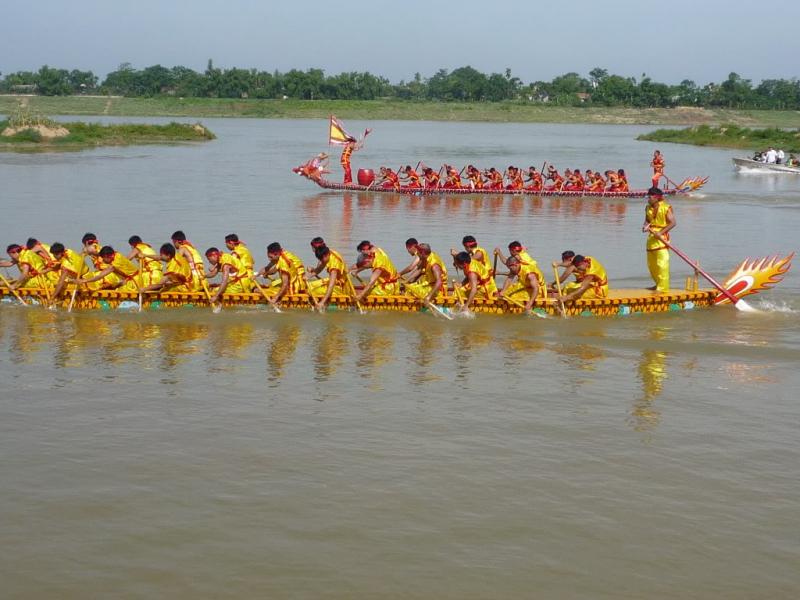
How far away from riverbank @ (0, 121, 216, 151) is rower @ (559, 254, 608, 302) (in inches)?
1539

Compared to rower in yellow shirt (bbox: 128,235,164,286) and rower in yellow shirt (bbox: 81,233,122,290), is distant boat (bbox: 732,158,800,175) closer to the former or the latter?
rower in yellow shirt (bbox: 128,235,164,286)

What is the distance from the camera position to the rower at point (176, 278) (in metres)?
13.9

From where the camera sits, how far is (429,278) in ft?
44.8

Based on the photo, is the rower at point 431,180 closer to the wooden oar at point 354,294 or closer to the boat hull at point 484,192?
the boat hull at point 484,192

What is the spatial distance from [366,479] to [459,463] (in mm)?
851

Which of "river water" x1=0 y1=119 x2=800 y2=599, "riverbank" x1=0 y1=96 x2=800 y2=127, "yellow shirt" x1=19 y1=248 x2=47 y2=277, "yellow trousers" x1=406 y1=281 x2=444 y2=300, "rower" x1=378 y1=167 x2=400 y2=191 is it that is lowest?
"river water" x1=0 y1=119 x2=800 y2=599

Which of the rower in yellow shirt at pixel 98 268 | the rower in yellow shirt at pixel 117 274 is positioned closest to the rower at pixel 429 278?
the rower in yellow shirt at pixel 117 274

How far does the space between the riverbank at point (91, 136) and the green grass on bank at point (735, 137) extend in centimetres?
3021

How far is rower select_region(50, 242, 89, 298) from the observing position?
1378 cm

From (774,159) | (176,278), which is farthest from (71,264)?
(774,159)

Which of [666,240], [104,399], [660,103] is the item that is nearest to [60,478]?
[104,399]

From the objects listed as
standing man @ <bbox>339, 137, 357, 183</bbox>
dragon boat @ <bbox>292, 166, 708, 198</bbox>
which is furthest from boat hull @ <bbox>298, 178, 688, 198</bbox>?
standing man @ <bbox>339, 137, 357, 183</bbox>

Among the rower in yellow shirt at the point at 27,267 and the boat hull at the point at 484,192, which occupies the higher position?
the boat hull at the point at 484,192

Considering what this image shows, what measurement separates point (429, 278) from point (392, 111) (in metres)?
91.8
